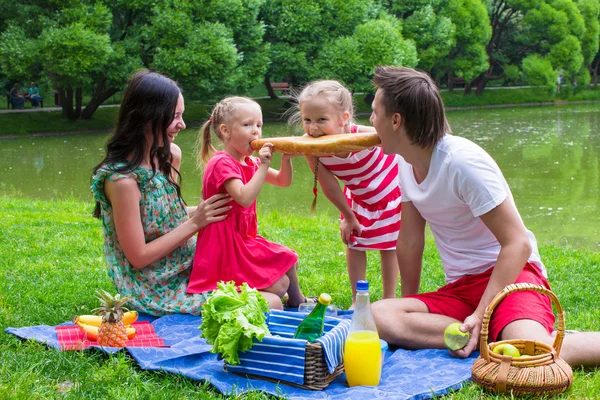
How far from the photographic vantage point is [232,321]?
2922 mm

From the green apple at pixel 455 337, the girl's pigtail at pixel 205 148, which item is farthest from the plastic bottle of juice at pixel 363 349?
the girl's pigtail at pixel 205 148

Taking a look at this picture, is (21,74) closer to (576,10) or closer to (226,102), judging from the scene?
(226,102)

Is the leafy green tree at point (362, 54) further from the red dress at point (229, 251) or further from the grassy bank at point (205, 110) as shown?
the red dress at point (229, 251)

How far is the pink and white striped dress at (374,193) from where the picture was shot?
14.0ft

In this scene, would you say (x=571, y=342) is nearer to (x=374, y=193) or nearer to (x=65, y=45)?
(x=374, y=193)

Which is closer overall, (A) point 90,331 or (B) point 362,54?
(A) point 90,331

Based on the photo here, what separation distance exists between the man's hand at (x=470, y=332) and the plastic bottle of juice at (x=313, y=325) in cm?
65

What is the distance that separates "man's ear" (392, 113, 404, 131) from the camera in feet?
11.0

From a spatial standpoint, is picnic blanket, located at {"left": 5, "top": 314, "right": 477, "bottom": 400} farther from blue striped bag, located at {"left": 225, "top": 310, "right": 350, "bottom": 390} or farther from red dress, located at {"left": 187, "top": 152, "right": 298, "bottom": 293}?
red dress, located at {"left": 187, "top": 152, "right": 298, "bottom": 293}

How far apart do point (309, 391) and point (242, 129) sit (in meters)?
1.66

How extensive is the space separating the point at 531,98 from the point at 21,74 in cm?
2582

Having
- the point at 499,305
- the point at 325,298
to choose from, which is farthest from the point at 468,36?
the point at 325,298

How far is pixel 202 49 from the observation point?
916 inches

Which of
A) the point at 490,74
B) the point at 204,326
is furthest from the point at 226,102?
the point at 490,74
